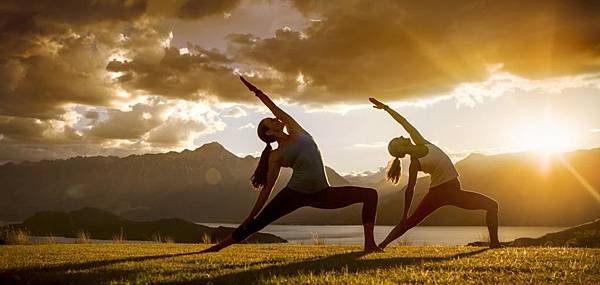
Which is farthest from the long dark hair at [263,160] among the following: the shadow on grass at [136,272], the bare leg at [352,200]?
the shadow on grass at [136,272]

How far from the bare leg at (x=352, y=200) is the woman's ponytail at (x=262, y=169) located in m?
1.00

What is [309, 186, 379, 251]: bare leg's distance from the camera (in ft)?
32.5

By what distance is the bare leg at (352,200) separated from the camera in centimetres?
990

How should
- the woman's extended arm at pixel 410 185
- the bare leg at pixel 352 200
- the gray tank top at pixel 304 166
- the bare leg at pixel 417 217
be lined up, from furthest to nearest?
the bare leg at pixel 417 217 < the woman's extended arm at pixel 410 185 < the bare leg at pixel 352 200 < the gray tank top at pixel 304 166

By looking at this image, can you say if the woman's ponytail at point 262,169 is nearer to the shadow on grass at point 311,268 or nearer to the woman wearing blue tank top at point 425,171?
the shadow on grass at point 311,268

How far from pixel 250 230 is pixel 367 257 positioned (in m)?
2.14

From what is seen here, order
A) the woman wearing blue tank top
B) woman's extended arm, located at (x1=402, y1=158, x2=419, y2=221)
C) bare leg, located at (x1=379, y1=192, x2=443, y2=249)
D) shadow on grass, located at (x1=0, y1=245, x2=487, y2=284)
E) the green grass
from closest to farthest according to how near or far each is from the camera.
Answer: the green grass, shadow on grass, located at (x1=0, y1=245, x2=487, y2=284), woman's extended arm, located at (x1=402, y1=158, x2=419, y2=221), the woman wearing blue tank top, bare leg, located at (x1=379, y1=192, x2=443, y2=249)

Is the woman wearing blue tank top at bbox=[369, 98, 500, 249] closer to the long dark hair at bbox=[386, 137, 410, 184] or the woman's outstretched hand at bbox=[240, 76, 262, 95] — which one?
the long dark hair at bbox=[386, 137, 410, 184]

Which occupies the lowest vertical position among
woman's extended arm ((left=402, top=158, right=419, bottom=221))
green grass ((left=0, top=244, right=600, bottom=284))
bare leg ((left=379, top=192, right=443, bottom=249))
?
green grass ((left=0, top=244, right=600, bottom=284))

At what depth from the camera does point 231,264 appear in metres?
8.52

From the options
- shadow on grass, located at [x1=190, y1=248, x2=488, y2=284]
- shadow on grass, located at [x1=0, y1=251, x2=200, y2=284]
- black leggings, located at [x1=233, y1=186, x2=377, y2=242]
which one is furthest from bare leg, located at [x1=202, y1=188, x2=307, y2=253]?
shadow on grass, located at [x1=0, y1=251, x2=200, y2=284]

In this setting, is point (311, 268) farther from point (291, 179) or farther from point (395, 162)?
point (395, 162)

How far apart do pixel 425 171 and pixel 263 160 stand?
3484 mm

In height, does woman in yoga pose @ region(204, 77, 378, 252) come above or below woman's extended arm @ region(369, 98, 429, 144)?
below
